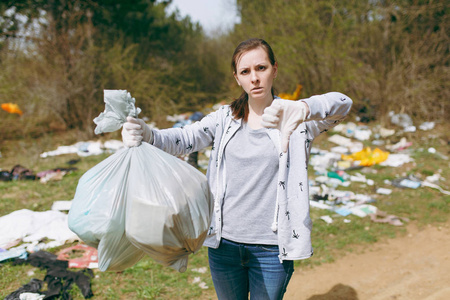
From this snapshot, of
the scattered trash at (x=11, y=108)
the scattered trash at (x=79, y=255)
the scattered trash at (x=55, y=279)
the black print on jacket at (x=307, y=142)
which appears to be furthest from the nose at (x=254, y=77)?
the scattered trash at (x=11, y=108)

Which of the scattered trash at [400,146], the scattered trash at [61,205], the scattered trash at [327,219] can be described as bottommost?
the scattered trash at [327,219]

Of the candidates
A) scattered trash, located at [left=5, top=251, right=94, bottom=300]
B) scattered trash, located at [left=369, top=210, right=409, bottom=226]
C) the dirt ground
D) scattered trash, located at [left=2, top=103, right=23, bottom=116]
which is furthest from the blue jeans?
scattered trash, located at [left=2, top=103, right=23, bottom=116]

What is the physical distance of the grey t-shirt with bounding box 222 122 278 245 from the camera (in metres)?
1.60

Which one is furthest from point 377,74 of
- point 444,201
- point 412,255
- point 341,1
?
point 412,255

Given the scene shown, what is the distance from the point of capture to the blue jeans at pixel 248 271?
1610 mm

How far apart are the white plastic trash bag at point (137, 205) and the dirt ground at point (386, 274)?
205cm

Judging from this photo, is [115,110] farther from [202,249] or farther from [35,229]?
[35,229]

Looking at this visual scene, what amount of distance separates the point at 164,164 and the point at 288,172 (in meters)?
0.54

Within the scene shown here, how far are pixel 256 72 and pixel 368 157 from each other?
17.1 feet

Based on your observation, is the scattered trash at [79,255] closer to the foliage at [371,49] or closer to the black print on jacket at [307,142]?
the black print on jacket at [307,142]

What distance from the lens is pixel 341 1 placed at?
847 cm

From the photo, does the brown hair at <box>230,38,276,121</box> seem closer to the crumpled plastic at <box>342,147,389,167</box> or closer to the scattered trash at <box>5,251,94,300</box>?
the scattered trash at <box>5,251,94,300</box>

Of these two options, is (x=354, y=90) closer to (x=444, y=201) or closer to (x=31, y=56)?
(x=444, y=201)

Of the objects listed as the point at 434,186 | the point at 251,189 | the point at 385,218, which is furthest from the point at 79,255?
the point at 434,186
